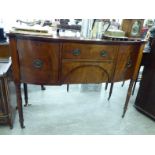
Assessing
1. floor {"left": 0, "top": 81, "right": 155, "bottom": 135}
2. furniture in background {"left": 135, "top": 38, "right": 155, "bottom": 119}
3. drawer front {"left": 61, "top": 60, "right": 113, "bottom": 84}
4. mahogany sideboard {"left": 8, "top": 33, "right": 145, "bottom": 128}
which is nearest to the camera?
mahogany sideboard {"left": 8, "top": 33, "right": 145, "bottom": 128}

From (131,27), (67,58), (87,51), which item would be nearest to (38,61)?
(67,58)

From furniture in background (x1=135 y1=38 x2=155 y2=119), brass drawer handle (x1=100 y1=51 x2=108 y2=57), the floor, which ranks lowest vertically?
the floor

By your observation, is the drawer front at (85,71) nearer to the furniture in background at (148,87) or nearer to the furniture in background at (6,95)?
the furniture in background at (6,95)

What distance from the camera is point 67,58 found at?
1.29m

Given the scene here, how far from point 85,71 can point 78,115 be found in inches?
25.5

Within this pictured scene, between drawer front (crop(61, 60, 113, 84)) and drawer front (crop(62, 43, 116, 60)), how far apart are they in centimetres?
5

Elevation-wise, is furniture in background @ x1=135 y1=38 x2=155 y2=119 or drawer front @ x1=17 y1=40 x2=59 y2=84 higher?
drawer front @ x1=17 y1=40 x2=59 y2=84

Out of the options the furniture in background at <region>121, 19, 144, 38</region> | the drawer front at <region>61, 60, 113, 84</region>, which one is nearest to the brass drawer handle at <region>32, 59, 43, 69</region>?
the drawer front at <region>61, 60, 113, 84</region>

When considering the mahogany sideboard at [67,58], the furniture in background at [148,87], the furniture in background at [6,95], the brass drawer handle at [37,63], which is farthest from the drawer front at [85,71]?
the furniture in background at [148,87]

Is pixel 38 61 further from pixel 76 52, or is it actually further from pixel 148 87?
pixel 148 87

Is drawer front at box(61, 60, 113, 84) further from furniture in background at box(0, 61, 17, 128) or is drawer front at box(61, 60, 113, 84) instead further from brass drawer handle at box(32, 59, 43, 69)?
furniture in background at box(0, 61, 17, 128)

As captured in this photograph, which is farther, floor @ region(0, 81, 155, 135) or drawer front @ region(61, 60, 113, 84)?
floor @ region(0, 81, 155, 135)

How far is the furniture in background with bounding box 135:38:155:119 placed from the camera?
1.76 meters
